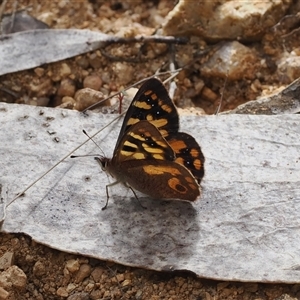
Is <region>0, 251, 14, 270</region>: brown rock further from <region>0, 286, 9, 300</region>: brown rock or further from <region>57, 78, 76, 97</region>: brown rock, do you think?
<region>57, 78, 76, 97</region>: brown rock

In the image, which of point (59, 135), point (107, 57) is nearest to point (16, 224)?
point (59, 135)

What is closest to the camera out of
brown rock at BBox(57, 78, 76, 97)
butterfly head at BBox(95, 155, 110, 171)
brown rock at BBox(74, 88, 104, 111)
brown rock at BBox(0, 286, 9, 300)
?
brown rock at BBox(0, 286, 9, 300)

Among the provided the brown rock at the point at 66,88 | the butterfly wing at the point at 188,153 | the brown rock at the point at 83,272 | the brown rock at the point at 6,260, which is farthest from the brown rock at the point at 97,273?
the brown rock at the point at 66,88

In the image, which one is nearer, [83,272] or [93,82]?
[83,272]

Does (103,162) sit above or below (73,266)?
above

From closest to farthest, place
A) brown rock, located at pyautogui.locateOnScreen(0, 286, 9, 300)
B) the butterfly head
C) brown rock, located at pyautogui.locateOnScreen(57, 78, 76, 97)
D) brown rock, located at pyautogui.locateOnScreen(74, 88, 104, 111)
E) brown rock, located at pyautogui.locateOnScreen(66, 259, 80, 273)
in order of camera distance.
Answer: brown rock, located at pyautogui.locateOnScreen(0, 286, 9, 300) → brown rock, located at pyautogui.locateOnScreen(66, 259, 80, 273) → the butterfly head → brown rock, located at pyautogui.locateOnScreen(74, 88, 104, 111) → brown rock, located at pyautogui.locateOnScreen(57, 78, 76, 97)

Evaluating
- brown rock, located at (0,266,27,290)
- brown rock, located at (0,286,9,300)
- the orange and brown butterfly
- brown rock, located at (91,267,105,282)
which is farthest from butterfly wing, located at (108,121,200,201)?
brown rock, located at (0,286,9,300)

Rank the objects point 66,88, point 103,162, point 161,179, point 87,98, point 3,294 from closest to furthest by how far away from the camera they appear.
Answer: point 3,294
point 161,179
point 103,162
point 87,98
point 66,88

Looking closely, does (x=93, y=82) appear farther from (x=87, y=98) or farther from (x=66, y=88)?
(x=87, y=98)

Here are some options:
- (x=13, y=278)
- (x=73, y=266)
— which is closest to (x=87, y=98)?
(x=73, y=266)
